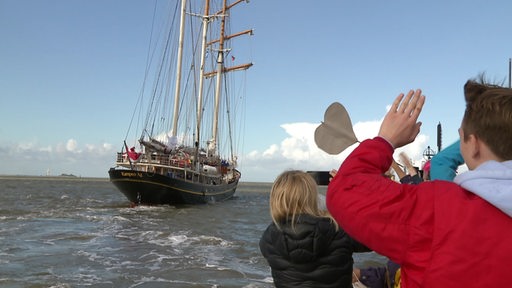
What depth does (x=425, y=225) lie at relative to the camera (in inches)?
51.1

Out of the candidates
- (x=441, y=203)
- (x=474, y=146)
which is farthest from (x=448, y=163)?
(x=441, y=203)

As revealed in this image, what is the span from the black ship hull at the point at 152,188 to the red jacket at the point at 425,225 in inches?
972

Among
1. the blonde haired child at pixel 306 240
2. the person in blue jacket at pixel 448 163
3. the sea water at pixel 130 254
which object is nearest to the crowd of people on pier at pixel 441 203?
the person in blue jacket at pixel 448 163

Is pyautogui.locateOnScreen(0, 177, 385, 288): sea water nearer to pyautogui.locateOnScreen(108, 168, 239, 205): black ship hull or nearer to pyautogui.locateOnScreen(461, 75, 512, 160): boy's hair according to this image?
pyautogui.locateOnScreen(461, 75, 512, 160): boy's hair

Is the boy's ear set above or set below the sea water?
above

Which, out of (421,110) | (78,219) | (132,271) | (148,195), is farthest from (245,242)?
(148,195)

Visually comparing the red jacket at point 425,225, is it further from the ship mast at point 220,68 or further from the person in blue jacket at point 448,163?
the ship mast at point 220,68

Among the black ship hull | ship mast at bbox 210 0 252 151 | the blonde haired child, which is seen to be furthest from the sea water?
ship mast at bbox 210 0 252 151

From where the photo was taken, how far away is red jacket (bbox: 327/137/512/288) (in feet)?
4.06

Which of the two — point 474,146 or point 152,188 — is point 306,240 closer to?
point 474,146

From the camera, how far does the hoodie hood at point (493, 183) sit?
47.5 inches

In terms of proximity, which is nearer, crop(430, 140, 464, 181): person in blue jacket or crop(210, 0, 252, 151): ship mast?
crop(430, 140, 464, 181): person in blue jacket

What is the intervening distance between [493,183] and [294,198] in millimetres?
1635

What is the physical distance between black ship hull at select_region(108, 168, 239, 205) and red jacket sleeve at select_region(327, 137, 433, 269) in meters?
24.7
